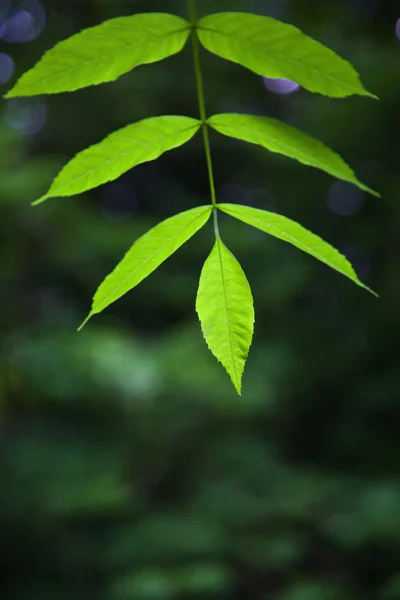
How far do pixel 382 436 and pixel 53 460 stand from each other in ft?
6.30

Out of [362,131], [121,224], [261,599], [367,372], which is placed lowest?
[261,599]

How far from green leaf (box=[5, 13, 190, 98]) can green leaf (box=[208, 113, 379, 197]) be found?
0.06m

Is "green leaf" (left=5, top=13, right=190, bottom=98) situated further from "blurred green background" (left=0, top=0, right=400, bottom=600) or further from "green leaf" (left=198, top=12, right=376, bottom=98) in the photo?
"blurred green background" (left=0, top=0, right=400, bottom=600)

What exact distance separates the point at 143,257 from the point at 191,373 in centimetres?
196

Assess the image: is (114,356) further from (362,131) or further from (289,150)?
(289,150)

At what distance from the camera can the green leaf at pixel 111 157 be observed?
39 centimetres

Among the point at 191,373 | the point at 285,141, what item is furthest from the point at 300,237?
the point at 191,373

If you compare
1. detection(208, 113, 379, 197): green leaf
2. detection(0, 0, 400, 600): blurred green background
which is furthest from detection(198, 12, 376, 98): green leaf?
detection(0, 0, 400, 600): blurred green background

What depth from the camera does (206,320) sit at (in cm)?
37

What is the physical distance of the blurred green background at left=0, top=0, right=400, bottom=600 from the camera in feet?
8.13

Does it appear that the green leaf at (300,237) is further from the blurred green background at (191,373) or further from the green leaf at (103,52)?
the blurred green background at (191,373)

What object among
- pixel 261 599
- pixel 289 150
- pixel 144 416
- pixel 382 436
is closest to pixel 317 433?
pixel 382 436

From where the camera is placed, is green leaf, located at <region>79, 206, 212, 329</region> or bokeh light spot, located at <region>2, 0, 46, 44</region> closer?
green leaf, located at <region>79, 206, 212, 329</region>

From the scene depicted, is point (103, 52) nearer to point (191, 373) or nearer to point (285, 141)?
point (285, 141)
